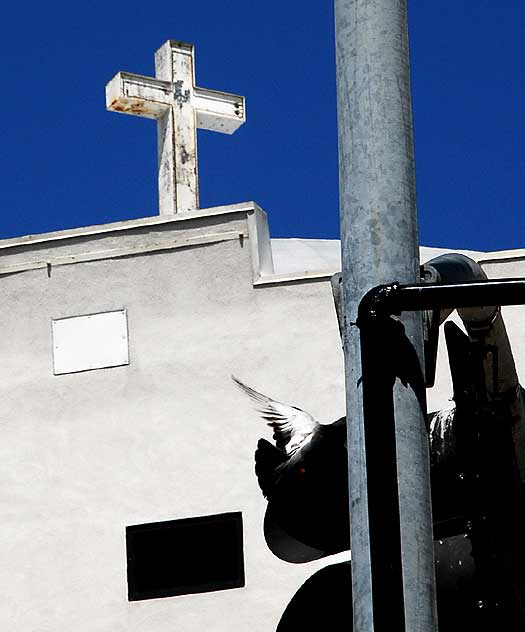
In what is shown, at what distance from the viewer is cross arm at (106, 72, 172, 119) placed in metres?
14.8

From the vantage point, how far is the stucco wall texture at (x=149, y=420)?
40.8ft

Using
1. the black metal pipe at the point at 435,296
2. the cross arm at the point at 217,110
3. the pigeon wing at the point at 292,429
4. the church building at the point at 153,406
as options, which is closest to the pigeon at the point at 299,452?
the pigeon wing at the point at 292,429

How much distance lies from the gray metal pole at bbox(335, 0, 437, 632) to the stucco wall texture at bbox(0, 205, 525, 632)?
356 inches

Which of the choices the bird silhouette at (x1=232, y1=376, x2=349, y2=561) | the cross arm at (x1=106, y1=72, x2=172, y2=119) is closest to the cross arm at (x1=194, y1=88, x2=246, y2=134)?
the cross arm at (x1=106, y1=72, x2=172, y2=119)

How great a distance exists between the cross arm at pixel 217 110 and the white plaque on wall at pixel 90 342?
2808 mm

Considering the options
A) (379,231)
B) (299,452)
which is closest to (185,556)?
(299,452)

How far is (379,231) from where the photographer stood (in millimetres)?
3068

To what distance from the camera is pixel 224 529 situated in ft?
40.6

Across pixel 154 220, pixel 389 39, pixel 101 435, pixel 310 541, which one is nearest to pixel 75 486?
pixel 101 435

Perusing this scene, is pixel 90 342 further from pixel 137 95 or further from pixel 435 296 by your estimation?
pixel 435 296

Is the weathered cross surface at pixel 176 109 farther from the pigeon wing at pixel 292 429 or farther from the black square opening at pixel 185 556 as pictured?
the pigeon wing at pixel 292 429

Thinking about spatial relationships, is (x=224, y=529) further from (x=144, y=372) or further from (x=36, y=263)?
(x=36, y=263)

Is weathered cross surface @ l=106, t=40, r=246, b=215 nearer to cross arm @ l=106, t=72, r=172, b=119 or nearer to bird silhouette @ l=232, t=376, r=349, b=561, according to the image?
Result: cross arm @ l=106, t=72, r=172, b=119

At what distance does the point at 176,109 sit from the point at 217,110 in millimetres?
468
